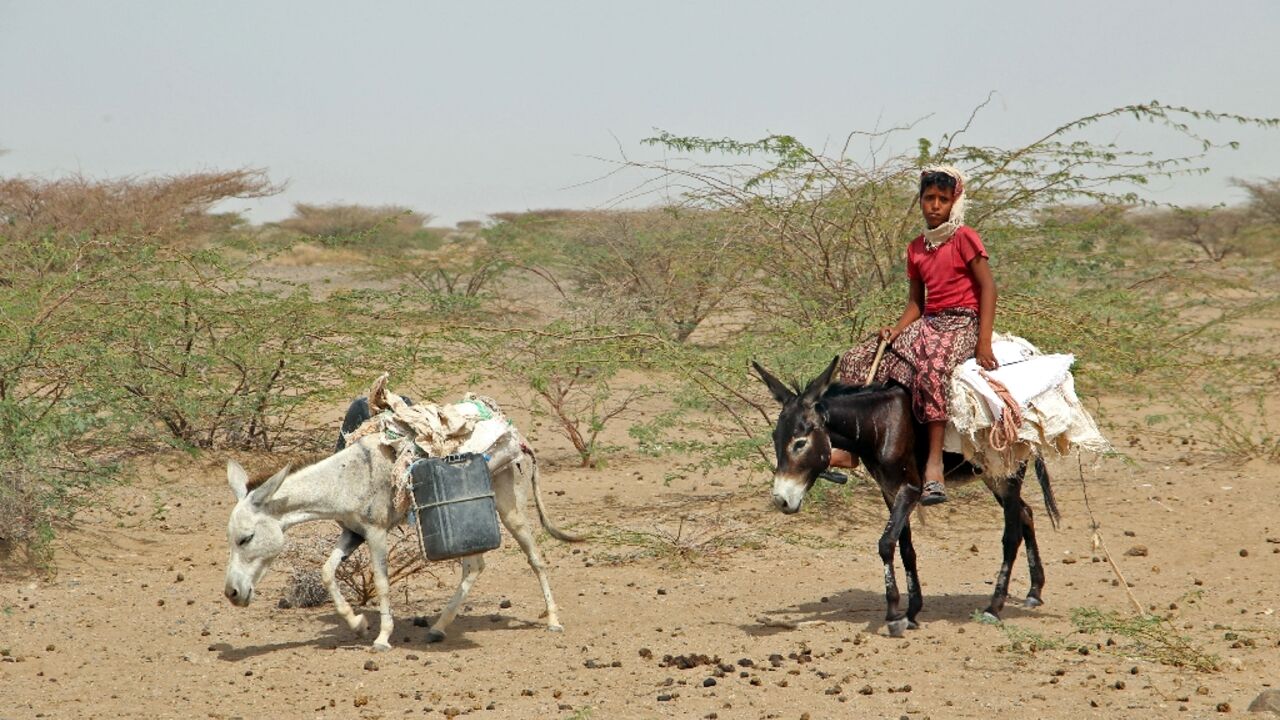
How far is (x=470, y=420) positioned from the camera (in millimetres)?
7043

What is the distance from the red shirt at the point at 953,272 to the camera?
6914 mm

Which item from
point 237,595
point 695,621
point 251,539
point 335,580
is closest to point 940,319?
point 695,621

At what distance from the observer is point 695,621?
748cm

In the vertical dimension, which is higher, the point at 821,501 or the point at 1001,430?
the point at 1001,430

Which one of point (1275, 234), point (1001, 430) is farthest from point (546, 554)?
point (1275, 234)

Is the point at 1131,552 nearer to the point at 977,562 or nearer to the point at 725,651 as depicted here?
the point at 977,562

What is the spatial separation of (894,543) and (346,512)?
278 centimetres

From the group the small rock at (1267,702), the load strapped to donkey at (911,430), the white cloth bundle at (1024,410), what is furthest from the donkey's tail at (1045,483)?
the small rock at (1267,702)

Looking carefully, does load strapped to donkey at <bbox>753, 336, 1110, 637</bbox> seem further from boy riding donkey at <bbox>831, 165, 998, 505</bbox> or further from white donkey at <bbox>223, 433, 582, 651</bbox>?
white donkey at <bbox>223, 433, 582, 651</bbox>

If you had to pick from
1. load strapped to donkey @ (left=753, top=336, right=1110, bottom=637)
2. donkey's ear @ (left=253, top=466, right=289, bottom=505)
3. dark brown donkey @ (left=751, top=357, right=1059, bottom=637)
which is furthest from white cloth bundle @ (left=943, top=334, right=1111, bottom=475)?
donkey's ear @ (left=253, top=466, right=289, bottom=505)

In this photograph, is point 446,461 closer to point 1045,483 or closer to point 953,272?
point 953,272

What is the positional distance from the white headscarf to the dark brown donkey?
2.61ft

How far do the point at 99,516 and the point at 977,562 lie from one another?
624 centimetres

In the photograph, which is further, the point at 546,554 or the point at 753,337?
the point at 753,337
